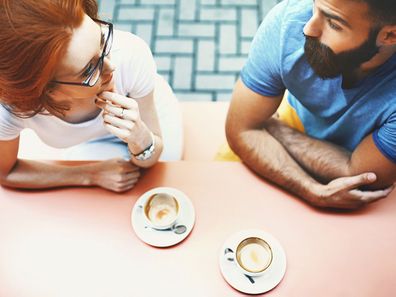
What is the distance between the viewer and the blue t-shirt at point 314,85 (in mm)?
1528

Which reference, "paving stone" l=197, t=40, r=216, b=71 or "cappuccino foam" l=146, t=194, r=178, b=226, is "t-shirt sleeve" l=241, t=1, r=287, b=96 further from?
"paving stone" l=197, t=40, r=216, b=71

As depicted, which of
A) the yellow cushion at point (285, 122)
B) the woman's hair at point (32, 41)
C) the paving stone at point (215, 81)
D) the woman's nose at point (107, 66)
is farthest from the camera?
the paving stone at point (215, 81)

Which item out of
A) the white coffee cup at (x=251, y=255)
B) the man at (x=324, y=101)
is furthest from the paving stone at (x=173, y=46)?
the white coffee cup at (x=251, y=255)

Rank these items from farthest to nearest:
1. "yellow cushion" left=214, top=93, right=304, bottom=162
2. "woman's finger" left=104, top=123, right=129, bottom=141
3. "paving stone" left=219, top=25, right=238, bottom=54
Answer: "paving stone" left=219, top=25, right=238, bottom=54
"yellow cushion" left=214, top=93, right=304, bottom=162
"woman's finger" left=104, top=123, right=129, bottom=141

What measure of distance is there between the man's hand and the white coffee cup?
11.3 inches

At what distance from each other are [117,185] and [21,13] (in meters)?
0.71

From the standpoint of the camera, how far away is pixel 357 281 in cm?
148

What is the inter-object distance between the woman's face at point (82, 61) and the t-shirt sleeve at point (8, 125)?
21 centimetres

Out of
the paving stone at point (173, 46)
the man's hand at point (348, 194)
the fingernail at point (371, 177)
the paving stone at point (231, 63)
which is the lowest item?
the paving stone at point (231, 63)

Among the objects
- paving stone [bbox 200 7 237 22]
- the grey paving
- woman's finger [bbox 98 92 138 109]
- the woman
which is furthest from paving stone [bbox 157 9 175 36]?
woman's finger [bbox 98 92 138 109]

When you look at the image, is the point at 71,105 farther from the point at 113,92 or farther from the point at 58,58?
the point at 58,58

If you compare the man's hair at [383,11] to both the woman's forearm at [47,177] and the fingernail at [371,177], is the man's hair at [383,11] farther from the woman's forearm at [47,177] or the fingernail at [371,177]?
the woman's forearm at [47,177]

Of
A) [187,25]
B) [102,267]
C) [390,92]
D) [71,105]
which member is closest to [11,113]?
[71,105]

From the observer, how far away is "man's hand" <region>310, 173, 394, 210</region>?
1.62 metres
